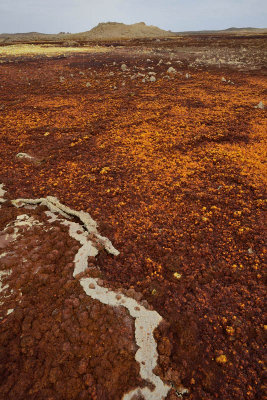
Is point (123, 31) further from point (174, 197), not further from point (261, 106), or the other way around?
point (174, 197)

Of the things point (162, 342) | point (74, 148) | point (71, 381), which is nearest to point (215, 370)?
point (162, 342)

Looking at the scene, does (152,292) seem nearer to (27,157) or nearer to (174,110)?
(27,157)

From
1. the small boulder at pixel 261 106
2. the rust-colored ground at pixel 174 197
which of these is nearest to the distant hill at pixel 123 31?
the rust-colored ground at pixel 174 197

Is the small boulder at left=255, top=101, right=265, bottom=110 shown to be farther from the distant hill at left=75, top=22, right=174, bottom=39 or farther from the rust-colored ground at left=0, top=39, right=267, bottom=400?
the distant hill at left=75, top=22, right=174, bottom=39

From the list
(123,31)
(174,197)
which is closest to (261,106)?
(174,197)

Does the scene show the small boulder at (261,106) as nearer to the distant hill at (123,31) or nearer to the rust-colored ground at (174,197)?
the rust-colored ground at (174,197)

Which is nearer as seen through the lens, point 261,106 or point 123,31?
point 261,106

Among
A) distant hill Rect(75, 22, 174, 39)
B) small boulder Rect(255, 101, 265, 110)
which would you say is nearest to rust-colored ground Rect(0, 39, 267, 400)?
small boulder Rect(255, 101, 265, 110)

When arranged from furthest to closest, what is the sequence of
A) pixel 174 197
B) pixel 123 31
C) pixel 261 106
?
1. pixel 123 31
2. pixel 261 106
3. pixel 174 197
